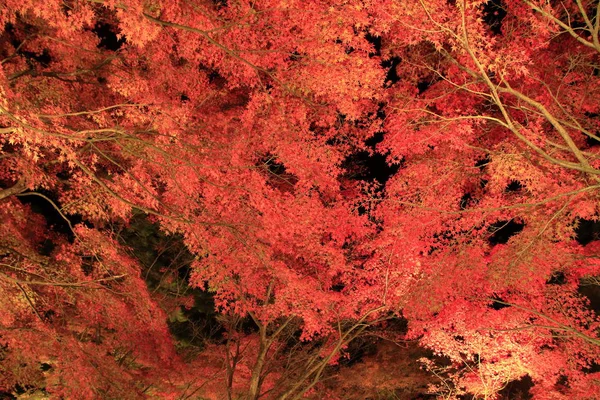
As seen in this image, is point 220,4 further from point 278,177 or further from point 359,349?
point 359,349

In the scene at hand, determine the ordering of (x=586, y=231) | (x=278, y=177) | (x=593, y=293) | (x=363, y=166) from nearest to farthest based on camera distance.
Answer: (x=278, y=177), (x=593, y=293), (x=586, y=231), (x=363, y=166)

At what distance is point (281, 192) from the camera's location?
36.9 feet

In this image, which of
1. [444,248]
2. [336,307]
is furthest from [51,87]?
[444,248]

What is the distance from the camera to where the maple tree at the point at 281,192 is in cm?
733

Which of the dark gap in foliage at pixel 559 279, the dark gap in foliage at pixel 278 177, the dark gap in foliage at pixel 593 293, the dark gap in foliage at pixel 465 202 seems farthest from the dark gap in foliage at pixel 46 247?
the dark gap in foliage at pixel 593 293

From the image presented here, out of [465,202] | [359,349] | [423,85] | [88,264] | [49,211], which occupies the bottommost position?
[359,349]

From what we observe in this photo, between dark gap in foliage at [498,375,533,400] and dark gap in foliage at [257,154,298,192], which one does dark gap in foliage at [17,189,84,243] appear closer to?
dark gap in foliage at [257,154,298,192]

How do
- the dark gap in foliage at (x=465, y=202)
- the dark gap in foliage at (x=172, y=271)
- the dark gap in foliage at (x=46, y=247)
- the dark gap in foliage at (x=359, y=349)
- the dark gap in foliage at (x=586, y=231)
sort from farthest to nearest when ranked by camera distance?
the dark gap in foliage at (x=586, y=231) < the dark gap in foliage at (x=359, y=349) < the dark gap in foliage at (x=172, y=271) < the dark gap in foliage at (x=465, y=202) < the dark gap in foliage at (x=46, y=247)

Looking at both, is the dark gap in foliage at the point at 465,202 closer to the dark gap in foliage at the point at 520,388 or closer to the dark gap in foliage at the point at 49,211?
the dark gap in foliage at the point at 520,388

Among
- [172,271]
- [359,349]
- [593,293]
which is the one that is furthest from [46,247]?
[593,293]

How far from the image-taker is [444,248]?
38.0 feet

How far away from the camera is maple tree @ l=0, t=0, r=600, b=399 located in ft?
24.1

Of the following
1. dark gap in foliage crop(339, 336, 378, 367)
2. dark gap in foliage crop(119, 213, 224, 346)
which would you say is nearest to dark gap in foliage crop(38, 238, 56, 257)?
dark gap in foliage crop(119, 213, 224, 346)

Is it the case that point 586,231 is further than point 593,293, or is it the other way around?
point 586,231
